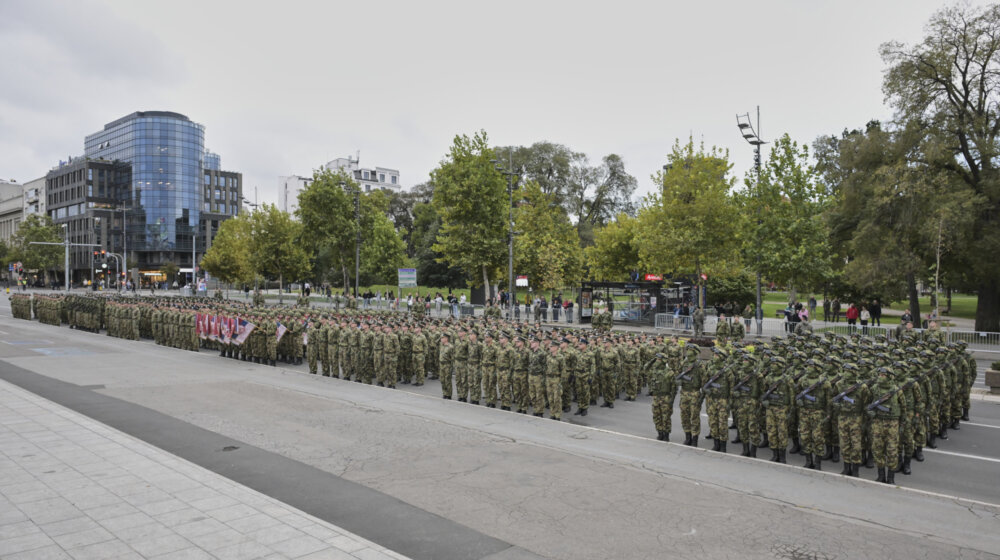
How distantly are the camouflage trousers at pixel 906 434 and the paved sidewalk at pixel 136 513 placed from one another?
741cm

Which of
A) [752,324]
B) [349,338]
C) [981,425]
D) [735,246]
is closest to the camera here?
[981,425]

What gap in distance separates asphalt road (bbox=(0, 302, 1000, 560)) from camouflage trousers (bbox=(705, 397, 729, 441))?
0.40m

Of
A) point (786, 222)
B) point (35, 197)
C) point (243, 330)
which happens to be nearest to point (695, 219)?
point (786, 222)

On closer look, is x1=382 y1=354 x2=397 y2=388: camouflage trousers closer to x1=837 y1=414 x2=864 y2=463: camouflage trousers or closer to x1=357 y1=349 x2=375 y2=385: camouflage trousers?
x1=357 y1=349 x2=375 y2=385: camouflage trousers

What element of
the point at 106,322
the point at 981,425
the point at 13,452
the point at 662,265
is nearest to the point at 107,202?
the point at 106,322

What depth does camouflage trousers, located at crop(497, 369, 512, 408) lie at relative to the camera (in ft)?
42.9

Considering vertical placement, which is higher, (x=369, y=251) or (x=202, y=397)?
(x=369, y=251)

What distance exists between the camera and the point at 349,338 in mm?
17125

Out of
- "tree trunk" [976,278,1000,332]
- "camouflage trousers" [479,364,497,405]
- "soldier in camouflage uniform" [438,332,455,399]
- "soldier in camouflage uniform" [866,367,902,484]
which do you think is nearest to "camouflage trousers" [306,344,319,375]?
"soldier in camouflage uniform" [438,332,455,399]

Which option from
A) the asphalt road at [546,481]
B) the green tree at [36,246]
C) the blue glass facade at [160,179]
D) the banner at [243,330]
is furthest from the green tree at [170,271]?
the asphalt road at [546,481]

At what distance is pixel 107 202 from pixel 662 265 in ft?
346

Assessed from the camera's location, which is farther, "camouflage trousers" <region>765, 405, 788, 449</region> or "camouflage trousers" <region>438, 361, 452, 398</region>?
"camouflage trousers" <region>438, 361, 452, 398</region>

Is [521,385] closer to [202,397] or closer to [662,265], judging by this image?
[202,397]

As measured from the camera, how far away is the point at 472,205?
37.6 metres
